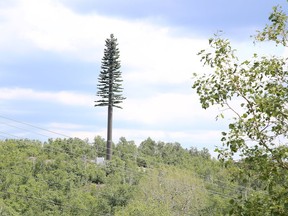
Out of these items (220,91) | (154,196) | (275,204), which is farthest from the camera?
(154,196)

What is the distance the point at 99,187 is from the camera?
9269 centimetres

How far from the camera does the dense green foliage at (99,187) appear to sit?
62228 mm

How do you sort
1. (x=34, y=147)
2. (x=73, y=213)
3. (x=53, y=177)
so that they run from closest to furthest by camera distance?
(x=73, y=213) < (x=53, y=177) < (x=34, y=147)

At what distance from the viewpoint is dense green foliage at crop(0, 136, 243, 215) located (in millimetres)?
62228

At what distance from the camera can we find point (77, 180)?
95562 mm

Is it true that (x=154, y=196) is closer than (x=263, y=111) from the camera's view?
No

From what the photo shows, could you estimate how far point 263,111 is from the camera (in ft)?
28.4

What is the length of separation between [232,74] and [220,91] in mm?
382

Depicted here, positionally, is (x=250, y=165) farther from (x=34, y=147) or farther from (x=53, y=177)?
(x=34, y=147)

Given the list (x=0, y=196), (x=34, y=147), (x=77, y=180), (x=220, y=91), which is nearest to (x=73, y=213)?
(x=0, y=196)

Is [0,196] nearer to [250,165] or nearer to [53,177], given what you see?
[53,177]

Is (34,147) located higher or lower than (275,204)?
higher

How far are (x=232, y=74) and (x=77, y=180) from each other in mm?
88392

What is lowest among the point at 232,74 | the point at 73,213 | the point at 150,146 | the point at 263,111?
the point at 73,213
